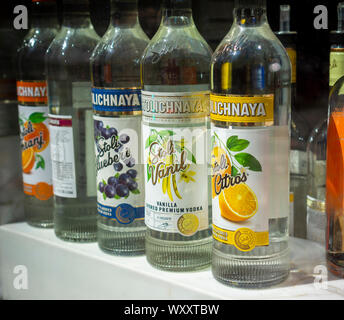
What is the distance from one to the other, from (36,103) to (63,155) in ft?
0.39

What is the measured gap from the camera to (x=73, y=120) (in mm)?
905

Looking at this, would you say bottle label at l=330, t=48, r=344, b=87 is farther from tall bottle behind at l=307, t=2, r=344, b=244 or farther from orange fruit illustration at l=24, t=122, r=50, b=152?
orange fruit illustration at l=24, t=122, r=50, b=152

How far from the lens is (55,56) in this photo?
90 cm

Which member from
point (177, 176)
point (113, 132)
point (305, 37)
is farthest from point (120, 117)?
point (305, 37)

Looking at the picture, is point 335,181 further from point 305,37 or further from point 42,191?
point 42,191

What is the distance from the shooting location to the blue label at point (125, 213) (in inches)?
32.6

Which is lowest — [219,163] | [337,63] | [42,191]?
[42,191]

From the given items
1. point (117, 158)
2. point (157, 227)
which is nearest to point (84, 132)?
point (117, 158)

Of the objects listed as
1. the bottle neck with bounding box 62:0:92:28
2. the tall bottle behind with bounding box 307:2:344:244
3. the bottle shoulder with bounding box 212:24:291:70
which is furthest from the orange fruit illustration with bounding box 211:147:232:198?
the bottle neck with bounding box 62:0:92:28

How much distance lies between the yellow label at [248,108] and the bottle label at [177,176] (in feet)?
0.26

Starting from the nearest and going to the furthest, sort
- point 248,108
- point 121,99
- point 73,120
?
point 248,108 → point 121,99 → point 73,120

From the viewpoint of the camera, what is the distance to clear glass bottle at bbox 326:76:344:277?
719mm

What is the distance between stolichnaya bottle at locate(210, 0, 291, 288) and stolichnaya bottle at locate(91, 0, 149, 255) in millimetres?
144

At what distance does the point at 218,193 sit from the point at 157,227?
0.11 meters
